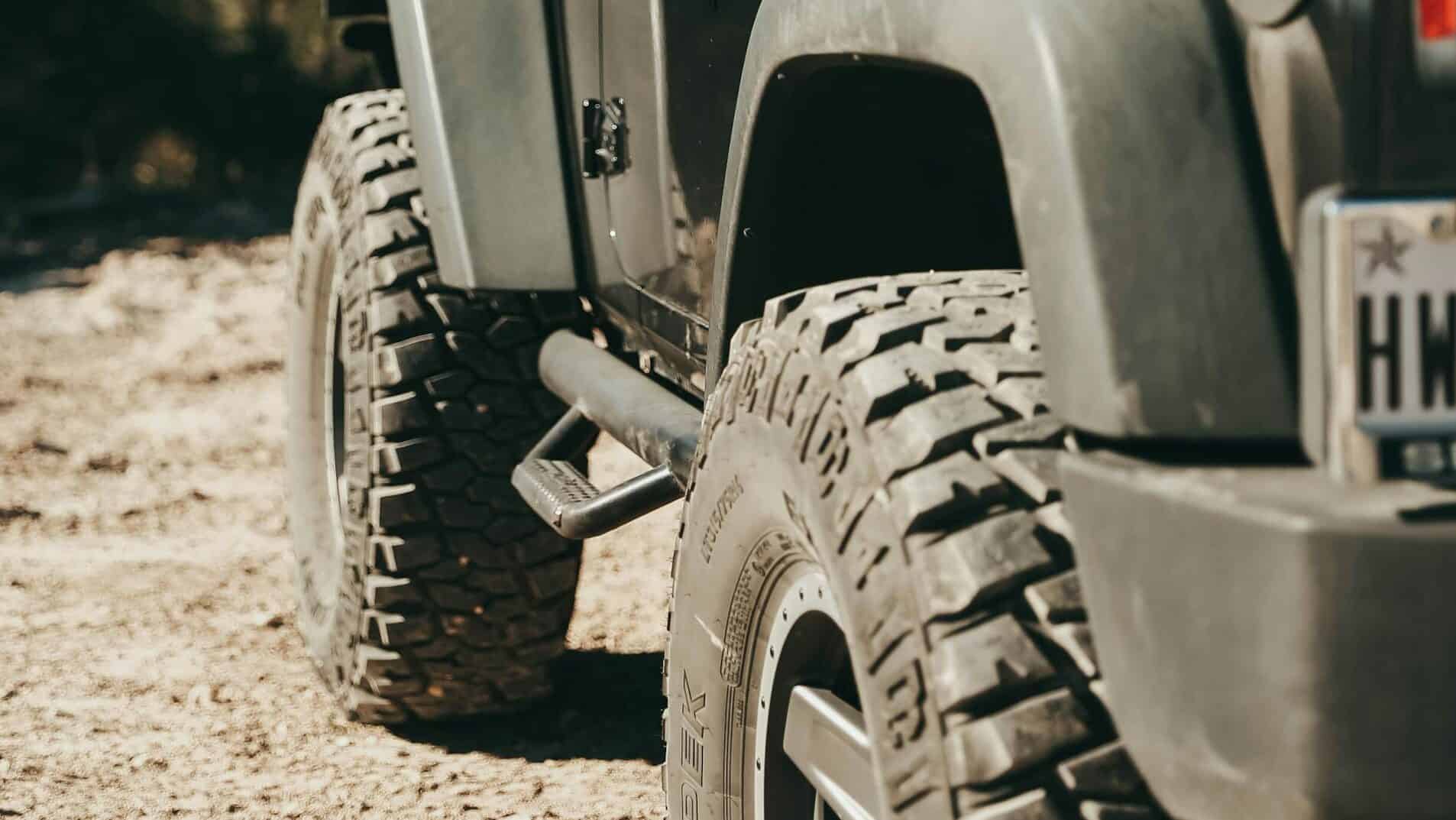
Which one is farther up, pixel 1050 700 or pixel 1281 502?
pixel 1281 502

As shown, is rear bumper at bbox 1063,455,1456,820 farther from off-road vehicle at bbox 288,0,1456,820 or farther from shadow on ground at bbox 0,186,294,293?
shadow on ground at bbox 0,186,294,293

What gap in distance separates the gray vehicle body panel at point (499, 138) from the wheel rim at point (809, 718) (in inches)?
49.1

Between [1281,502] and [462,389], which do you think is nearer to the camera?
[1281,502]

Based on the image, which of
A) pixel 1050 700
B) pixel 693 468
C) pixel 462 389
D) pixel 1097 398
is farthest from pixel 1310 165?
pixel 462 389

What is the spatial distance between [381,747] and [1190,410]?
8.20 feet

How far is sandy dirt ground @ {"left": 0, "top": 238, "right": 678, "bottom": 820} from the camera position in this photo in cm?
329

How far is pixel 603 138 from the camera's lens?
2.81m

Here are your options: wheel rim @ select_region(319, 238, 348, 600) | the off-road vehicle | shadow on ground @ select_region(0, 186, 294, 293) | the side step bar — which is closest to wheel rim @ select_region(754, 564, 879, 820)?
the off-road vehicle

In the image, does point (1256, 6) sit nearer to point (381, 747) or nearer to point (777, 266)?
point (777, 266)

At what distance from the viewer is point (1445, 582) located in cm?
116

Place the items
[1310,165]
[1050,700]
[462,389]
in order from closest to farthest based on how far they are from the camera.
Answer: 1. [1310,165]
2. [1050,700]
3. [462,389]

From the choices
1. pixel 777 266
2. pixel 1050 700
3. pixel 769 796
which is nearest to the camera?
pixel 1050 700

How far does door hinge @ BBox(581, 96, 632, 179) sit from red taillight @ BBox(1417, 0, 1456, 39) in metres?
1.58

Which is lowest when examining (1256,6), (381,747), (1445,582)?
(381,747)
